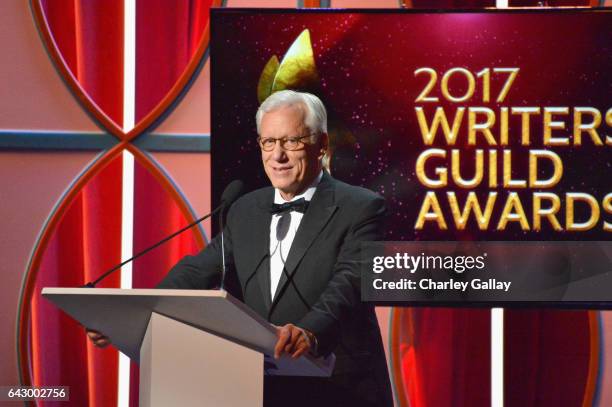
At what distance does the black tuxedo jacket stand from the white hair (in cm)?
22

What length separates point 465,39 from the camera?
3.55m

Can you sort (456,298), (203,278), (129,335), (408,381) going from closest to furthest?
(129,335)
(203,278)
(456,298)
(408,381)

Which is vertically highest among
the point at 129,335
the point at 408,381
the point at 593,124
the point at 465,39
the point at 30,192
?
the point at 465,39

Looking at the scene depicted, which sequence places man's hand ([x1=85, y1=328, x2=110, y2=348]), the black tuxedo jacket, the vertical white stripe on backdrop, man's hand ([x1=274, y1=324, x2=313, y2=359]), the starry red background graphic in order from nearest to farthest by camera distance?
1. man's hand ([x1=274, y1=324, x2=313, y2=359])
2. man's hand ([x1=85, y1=328, x2=110, y2=348])
3. the black tuxedo jacket
4. the starry red background graphic
5. the vertical white stripe on backdrop

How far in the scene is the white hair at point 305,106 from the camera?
3.37 metres

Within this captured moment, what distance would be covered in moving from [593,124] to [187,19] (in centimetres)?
178

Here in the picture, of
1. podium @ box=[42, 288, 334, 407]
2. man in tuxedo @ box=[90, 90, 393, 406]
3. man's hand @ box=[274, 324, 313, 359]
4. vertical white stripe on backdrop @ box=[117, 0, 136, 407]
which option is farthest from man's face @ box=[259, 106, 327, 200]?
podium @ box=[42, 288, 334, 407]

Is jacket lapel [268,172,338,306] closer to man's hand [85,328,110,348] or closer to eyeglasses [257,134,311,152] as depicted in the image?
eyeglasses [257,134,311,152]

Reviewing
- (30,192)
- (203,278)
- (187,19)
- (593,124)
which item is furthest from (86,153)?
(593,124)

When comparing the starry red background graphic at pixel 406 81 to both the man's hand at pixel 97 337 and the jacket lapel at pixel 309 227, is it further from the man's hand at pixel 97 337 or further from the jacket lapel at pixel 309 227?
the man's hand at pixel 97 337

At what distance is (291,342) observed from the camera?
2.08 m

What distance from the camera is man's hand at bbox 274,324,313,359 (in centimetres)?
203

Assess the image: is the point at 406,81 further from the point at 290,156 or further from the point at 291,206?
the point at 291,206

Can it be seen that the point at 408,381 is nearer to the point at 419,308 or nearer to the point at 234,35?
the point at 419,308
